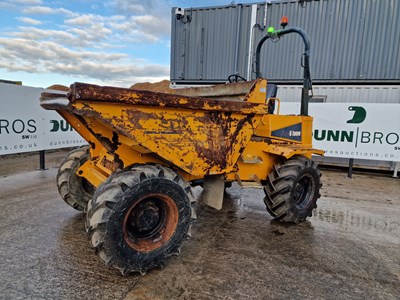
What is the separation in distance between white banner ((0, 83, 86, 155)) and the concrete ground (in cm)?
169

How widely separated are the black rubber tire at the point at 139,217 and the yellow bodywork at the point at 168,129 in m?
0.24

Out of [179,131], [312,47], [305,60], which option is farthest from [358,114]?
[179,131]

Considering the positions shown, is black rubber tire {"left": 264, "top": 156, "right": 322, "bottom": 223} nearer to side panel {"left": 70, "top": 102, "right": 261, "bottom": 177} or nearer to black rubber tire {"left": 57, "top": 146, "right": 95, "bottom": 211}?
side panel {"left": 70, "top": 102, "right": 261, "bottom": 177}

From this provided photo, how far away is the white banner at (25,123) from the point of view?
228 inches

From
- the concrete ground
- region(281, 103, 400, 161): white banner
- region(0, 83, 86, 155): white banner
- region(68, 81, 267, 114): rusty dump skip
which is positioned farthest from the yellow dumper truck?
region(281, 103, 400, 161): white banner

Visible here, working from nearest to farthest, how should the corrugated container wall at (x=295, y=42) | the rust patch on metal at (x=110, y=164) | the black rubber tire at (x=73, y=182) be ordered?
the rust patch on metal at (x=110, y=164)
the black rubber tire at (x=73, y=182)
the corrugated container wall at (x=295, y=42)

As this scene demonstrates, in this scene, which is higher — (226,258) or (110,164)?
(110,164)

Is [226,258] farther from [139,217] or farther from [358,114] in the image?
[358,114]

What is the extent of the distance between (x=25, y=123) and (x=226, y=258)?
553 cm

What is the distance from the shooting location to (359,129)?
7160 millimetres

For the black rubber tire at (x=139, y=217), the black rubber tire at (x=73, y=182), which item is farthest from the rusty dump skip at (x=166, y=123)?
the black rubber tire at (x=73, y=182)

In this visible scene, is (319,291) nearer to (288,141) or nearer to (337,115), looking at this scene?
(288,141)

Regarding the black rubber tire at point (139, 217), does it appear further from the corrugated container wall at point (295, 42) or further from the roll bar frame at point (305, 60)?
the corrugated container wall at point (295, 42)

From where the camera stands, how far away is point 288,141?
13.9ft
